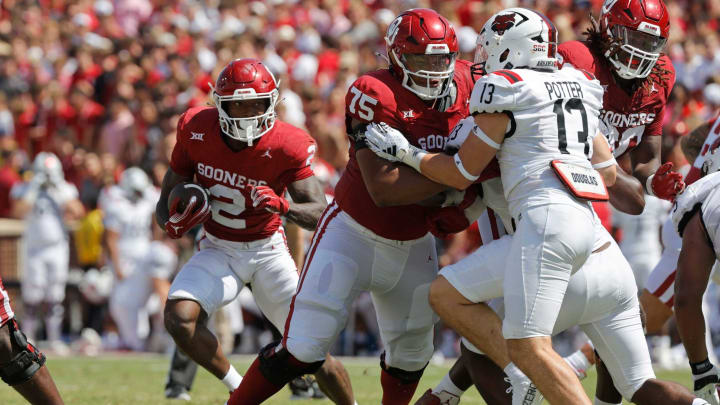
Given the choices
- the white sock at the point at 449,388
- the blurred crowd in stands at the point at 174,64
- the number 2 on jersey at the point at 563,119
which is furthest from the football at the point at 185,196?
the blurred crowd in stands at the point at 174,64

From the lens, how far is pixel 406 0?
14031mm

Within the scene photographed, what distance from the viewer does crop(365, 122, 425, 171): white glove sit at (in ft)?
15.5

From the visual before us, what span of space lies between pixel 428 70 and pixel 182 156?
5.42ft

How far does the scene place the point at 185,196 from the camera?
5.84 meters

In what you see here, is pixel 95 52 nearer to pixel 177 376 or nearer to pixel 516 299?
pixel 177 376

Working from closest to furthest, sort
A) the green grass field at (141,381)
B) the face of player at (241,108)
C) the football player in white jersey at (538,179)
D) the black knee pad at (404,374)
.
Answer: the football player in white jersey at (538,179) < the black knee pad at (404,374) < the face of player at (241,108) < the green grass field at (141,381)

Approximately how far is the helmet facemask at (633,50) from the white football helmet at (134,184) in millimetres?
6927

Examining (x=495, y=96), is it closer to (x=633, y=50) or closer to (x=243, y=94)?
(x=633, y=50)

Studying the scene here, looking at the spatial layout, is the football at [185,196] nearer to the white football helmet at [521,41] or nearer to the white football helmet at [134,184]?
the white football helmet at [521,41]

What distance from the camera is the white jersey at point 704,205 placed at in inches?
213

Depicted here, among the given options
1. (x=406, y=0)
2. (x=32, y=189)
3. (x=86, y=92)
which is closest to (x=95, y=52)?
(x=86, y=92)

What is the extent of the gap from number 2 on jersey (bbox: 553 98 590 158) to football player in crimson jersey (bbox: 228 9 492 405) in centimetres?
56

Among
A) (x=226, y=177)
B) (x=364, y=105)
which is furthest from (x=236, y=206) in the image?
(x=364, y=105)

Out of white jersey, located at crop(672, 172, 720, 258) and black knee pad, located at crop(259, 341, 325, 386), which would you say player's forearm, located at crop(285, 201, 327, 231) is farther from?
white jersey, located at crop(672, 172, 720, 258)
